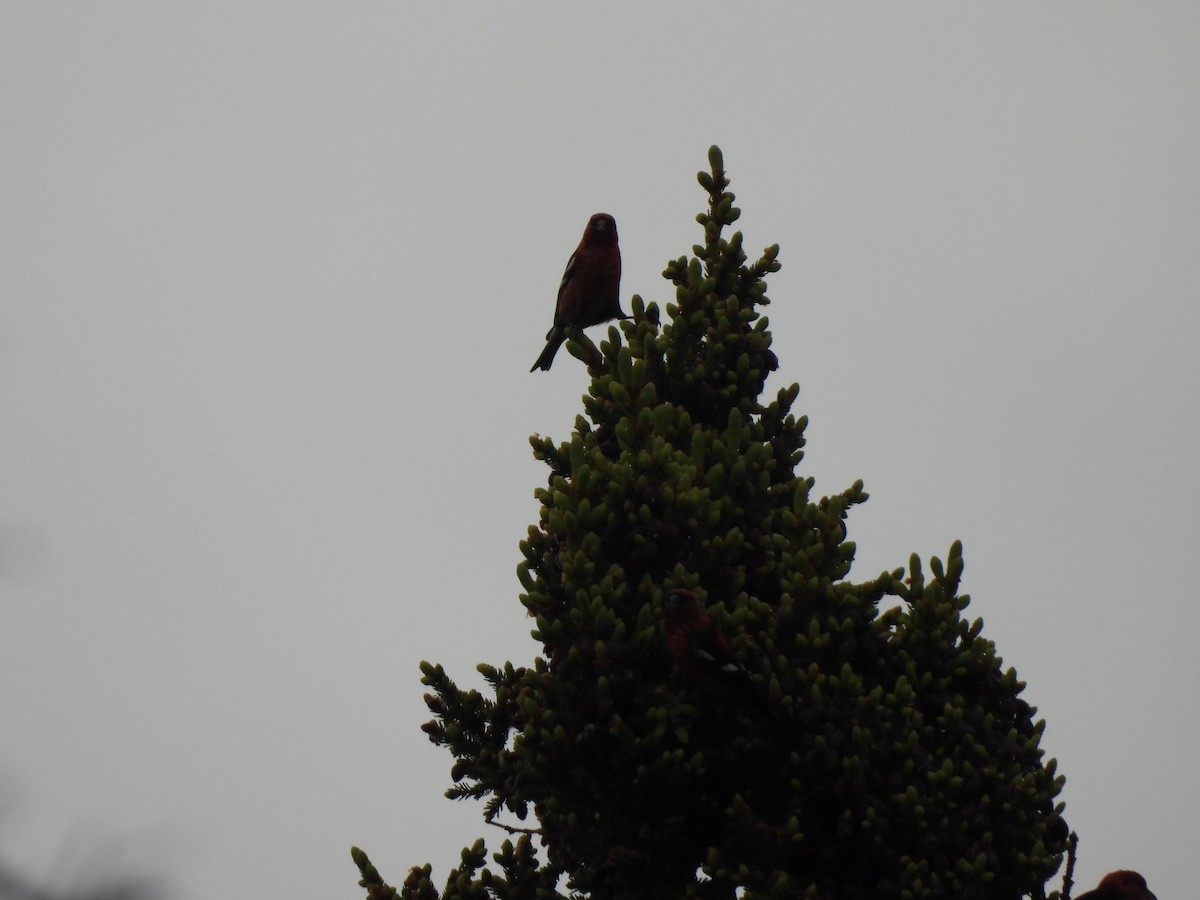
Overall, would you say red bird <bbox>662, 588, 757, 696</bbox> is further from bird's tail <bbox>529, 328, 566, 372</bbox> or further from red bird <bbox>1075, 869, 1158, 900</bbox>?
bird's tail <bbox>529, 328, 566, 372</bbox>

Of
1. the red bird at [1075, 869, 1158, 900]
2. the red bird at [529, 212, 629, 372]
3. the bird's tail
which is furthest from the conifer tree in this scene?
the bird's tail

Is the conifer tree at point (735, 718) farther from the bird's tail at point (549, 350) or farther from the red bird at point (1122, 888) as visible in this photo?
the bird's tail at point (549, 350)

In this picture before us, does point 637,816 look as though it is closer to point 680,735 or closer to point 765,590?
point 680,735

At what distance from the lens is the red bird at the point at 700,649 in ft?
15.6

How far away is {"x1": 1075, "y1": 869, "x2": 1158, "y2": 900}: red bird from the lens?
5.58 metres

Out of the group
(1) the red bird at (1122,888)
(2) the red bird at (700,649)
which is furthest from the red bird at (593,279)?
(1) the red bird at (1122,888)

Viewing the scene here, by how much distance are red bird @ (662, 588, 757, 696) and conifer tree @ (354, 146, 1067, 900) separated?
0.25 feet

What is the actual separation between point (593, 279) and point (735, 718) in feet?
14.6

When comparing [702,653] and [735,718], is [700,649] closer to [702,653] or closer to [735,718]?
[702,653]

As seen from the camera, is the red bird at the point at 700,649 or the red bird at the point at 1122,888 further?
the red bird at the point at 1122,888

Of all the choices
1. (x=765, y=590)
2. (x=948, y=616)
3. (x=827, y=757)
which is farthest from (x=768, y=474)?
(x=827, y=757)

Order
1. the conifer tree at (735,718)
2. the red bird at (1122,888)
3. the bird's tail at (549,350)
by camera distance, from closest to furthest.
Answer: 1. the conifer tree at (735,718)
2. the red bird at (1122,888)
3. the bird's tail at (549,350)

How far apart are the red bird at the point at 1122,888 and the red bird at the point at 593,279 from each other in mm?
5104

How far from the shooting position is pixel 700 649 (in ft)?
15.6
